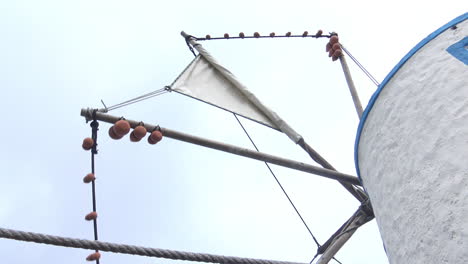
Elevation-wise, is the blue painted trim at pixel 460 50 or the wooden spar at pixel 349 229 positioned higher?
the blue painted trim at pixel 460 50

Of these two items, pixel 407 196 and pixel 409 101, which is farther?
pixel 409 101

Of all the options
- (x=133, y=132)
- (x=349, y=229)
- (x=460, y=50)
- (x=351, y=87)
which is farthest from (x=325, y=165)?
(x=133, y=132)

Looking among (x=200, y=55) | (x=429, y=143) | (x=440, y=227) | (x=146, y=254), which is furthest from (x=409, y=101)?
(x=200, y=55)

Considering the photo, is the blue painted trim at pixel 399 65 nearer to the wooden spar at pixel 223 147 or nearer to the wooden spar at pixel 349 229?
the wooden spar at pixel 223 147

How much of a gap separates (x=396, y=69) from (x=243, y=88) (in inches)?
107

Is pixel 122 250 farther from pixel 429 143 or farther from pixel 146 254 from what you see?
pixel 429 143

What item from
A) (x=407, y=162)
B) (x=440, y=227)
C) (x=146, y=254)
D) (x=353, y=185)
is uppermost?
(x=146, y=254)

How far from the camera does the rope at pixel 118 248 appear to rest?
3.42 m

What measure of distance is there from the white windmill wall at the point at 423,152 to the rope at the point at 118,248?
1328 mm

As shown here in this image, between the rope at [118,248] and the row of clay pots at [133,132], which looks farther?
the row of clay pots at [133,132]

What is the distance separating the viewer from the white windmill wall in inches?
146

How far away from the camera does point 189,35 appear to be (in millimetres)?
8094

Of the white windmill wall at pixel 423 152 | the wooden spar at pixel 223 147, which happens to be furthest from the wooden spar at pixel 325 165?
the white windmill wall at pixel 423 152

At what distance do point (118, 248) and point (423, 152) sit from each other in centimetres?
263
